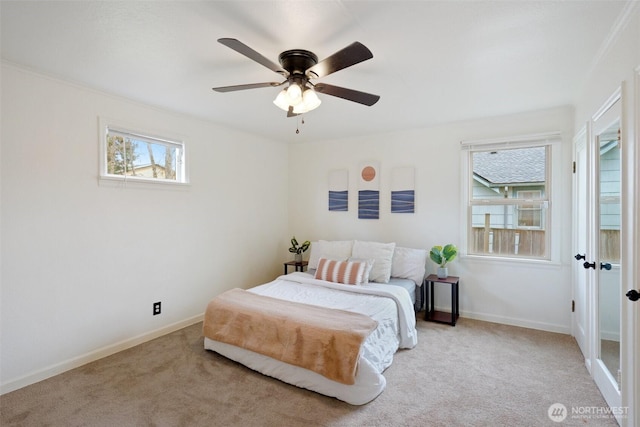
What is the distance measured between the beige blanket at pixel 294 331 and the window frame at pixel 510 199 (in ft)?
6.78

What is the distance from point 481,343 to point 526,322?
0.80m

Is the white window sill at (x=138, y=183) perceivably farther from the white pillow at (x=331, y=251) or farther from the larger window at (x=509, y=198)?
the larger window at (x=509, y=198)

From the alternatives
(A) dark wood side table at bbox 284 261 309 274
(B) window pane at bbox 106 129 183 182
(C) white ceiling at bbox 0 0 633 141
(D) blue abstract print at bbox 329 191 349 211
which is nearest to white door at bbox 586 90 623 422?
(C) white ceiling at bbox 0 0 633 141

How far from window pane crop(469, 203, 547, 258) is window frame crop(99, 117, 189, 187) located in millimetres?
3457

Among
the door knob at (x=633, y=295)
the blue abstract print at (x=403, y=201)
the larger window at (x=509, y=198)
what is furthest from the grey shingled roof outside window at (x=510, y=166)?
the door knob at (x=633, y=295)

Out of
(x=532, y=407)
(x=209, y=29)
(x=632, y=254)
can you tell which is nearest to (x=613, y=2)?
(x=632, y=254)

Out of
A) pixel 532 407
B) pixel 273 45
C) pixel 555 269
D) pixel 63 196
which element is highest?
pixel 273 45

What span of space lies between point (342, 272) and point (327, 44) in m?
2.30

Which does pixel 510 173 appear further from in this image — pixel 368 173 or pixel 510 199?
pixel 368 173

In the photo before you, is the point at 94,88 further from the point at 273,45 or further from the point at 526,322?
the point at 526,322

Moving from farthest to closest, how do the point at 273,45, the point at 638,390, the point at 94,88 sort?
1. the point at 94,88
2. the point at 273,45
3. the point at 638,390

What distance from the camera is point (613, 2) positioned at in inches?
62.5

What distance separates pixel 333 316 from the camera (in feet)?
8.02

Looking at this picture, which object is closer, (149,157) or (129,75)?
(129,75)
